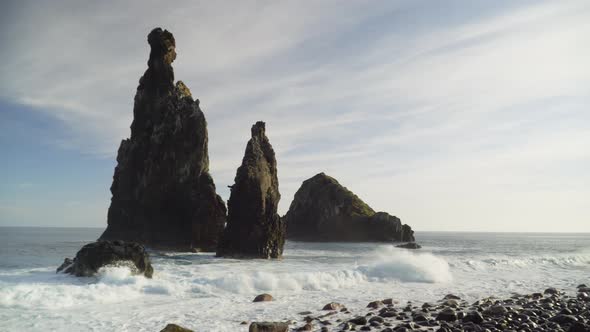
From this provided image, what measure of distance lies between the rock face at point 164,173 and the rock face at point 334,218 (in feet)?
189

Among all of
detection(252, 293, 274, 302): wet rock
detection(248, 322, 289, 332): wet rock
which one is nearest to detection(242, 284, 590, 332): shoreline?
detection(248, 322, 289, 332): wet rock

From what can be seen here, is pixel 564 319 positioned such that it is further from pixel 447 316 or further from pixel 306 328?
pixel 306 328

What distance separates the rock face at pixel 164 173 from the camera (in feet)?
171

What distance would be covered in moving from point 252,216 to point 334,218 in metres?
70.6

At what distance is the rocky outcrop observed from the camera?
21688 millimetres

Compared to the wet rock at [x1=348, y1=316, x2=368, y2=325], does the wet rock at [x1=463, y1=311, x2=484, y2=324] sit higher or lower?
higher

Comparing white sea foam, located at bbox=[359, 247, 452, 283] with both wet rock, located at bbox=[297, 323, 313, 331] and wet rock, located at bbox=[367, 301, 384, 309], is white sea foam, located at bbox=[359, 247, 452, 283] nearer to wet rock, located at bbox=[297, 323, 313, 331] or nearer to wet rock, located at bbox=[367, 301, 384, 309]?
wet rock, located at bbox=[367, 301, 384, 309]

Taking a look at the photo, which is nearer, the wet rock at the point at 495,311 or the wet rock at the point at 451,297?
the wet rock at the point at 495,311

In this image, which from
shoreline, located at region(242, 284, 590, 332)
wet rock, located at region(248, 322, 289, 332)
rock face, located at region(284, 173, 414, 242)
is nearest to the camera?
wet rock, located at region(248, 322, 289, 332)

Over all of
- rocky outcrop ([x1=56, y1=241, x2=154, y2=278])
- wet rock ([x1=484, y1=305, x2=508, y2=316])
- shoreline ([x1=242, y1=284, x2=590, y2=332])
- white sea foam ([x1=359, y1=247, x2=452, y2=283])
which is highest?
rocky outcrop ([x1=56, y1=241, x2=154, y2=278])

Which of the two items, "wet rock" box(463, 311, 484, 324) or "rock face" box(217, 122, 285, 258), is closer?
"wet rock" box(463, 311, 484, 324)

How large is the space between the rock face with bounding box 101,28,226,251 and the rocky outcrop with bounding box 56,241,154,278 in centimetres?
2643

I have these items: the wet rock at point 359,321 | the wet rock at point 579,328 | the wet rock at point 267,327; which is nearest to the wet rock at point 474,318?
the wet rock at point 579,328

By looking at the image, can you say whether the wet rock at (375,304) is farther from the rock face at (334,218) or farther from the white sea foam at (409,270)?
the rock face at (334,218)
